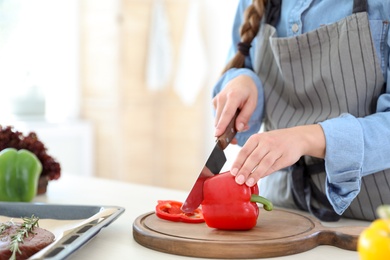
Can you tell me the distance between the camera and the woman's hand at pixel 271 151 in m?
1.15

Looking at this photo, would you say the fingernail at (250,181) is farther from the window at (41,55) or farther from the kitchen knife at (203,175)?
the window at (41,55)

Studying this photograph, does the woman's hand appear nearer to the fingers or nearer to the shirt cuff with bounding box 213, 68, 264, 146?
the fingers

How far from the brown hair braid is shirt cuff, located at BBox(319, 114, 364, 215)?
39 centimetres

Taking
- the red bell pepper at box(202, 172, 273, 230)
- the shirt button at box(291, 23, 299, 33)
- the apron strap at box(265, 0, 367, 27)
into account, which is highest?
the apron strap at box(265, 0, 367, 27)

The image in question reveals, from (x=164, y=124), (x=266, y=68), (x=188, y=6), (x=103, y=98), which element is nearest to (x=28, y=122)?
(x=103, y=98)

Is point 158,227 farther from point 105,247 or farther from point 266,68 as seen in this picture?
point 266,68

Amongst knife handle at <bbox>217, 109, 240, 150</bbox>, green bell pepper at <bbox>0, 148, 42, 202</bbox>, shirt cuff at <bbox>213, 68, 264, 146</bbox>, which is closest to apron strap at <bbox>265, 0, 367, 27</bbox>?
shirt cuff at <bbox>213, 68, 264, 146</bbox>

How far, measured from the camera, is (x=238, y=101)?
1.44 meters

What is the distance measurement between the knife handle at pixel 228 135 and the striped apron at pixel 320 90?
11 centimetres

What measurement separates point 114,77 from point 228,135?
2.74m

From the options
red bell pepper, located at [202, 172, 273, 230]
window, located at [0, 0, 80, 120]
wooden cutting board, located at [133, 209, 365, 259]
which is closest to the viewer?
wooden cutting board, located at [133, 209, 365, 259]

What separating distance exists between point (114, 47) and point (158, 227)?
2.93m

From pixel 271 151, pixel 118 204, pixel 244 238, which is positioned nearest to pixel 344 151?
pixel 271 151

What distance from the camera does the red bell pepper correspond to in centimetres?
117
